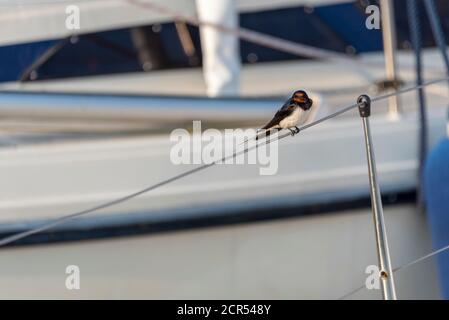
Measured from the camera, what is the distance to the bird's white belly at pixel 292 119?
2.57 m

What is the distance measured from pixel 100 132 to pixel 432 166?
1103 millimetres

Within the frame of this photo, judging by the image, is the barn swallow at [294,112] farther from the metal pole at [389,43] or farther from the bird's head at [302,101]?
the metal pole at [389,43]

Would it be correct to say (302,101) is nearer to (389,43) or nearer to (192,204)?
(192,204)

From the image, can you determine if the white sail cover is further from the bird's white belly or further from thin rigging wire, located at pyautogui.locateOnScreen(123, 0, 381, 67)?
the bird's white belly

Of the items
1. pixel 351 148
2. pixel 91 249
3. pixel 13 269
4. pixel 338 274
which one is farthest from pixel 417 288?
pixel 13 269

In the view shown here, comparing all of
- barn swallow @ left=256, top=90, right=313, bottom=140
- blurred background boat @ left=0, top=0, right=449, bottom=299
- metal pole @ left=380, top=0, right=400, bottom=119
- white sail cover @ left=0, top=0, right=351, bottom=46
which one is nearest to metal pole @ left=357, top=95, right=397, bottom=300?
barn swallow @ left=256, top=90, right=313, bottom=140

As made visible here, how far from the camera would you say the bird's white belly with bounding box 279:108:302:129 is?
257cm

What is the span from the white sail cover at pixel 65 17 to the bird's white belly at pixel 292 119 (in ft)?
5.82

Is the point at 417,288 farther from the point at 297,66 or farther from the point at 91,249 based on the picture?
the point at 297,66

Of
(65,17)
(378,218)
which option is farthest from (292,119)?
(65,17)

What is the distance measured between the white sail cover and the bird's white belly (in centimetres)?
177

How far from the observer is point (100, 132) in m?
3.64

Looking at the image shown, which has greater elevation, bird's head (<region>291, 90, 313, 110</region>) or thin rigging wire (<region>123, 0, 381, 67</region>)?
thin rigging wire (<region>123, 0, 381, 67</region>)

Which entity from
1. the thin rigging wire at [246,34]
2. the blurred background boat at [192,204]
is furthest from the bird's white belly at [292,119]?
the thin rigging wire at [246,34]
